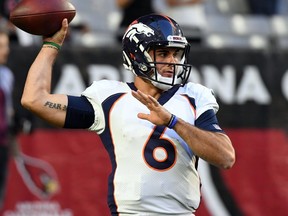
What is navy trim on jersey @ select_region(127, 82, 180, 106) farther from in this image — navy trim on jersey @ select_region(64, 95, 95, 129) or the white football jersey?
navy trim on jersey @ select_region(64, 95, 95, 129)

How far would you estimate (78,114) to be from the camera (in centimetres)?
474

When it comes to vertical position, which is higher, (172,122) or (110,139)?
(172,122)

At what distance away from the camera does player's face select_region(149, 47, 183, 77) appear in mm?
4699

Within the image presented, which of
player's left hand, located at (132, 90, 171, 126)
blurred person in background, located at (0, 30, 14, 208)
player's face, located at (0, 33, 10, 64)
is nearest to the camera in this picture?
player's left hand, located at (132, 90, 171, 126)

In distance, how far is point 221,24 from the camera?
10.5m

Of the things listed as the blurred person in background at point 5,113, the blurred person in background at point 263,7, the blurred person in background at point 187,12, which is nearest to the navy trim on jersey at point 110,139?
the blurred person in background at point 5,113

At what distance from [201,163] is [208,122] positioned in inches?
170

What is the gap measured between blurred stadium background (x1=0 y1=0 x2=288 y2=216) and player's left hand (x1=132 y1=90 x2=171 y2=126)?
13.6 ft

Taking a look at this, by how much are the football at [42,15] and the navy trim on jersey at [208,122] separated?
898 mm

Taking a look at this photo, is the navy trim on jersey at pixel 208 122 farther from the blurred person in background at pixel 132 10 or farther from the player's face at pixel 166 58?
the blurred person in background at pixel 132 10

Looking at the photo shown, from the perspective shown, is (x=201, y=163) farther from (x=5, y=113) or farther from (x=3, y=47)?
(x=3, y=47)

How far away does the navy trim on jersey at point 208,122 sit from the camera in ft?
15.0

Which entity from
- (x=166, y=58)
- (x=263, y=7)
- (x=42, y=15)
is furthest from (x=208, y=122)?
(x=263, y=7)

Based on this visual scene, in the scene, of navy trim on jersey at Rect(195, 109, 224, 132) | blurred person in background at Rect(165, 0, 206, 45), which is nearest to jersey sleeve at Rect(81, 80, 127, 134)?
navy trim on jersey at Rect(195, 109, 224, 132)
